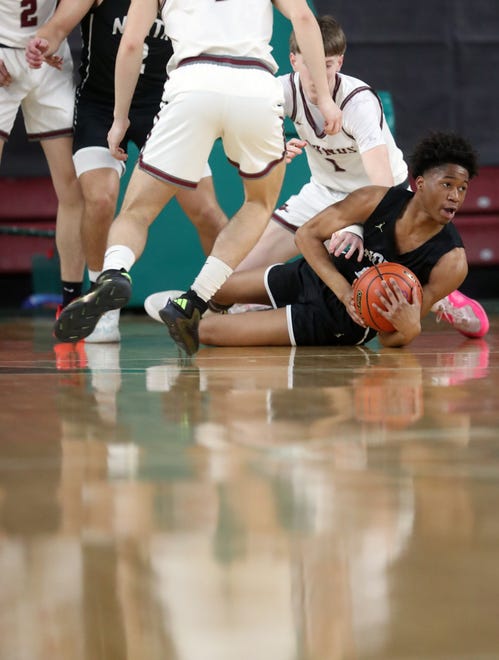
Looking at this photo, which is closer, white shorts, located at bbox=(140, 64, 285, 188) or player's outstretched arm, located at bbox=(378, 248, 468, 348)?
white shorts, located at bbox=(140, 64, 285, 188)

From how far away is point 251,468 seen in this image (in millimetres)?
1463

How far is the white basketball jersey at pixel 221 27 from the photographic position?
299 centimetres

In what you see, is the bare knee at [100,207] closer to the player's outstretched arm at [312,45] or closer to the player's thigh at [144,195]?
the player's thigh at [144,195]

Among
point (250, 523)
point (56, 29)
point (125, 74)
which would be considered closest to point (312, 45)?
point (125, 74)

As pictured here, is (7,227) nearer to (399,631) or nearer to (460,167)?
(460,167)

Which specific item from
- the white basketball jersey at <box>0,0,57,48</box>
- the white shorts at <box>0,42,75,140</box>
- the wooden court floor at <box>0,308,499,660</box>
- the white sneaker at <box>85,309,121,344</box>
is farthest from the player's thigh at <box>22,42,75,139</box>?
the wooden court floor at <box>0,308,499,660</box>

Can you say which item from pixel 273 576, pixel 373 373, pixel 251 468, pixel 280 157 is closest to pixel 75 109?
pixel 280 157

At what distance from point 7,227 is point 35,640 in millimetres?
6150

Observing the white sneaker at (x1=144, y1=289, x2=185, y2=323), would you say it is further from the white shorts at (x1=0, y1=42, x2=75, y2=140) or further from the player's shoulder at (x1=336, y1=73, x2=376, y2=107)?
the player's shoulder at (x1=336, y1=73, x2=376, y2=107)

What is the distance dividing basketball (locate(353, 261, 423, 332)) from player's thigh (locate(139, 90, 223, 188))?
0.68 metres

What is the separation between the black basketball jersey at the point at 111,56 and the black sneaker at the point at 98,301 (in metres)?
1.32

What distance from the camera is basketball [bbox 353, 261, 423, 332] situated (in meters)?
3.29

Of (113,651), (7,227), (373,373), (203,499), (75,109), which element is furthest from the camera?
(7,227)

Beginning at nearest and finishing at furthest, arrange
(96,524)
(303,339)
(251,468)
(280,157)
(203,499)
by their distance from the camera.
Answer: (96,524)
(203,499)
(251,468)
(280,157)
(303,339)
